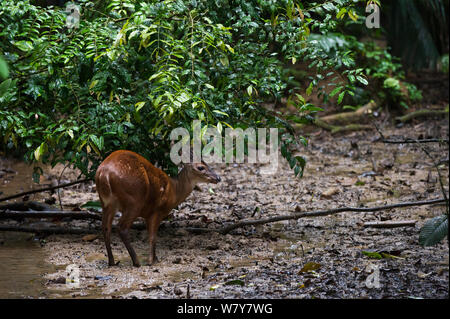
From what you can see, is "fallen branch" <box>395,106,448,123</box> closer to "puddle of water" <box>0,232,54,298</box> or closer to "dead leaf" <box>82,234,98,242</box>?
"dead leaf" <box>82,234,98,242</box>

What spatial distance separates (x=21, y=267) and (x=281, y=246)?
225cm

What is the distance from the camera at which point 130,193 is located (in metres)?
4.48

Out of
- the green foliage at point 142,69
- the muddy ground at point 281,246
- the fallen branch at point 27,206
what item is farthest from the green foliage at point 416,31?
the fallen branch at point 27,206

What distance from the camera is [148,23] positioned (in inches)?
177

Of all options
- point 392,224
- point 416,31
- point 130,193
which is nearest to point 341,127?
point 416,31

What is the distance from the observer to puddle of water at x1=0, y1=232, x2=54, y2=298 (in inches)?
156

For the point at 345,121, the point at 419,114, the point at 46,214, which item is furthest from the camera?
the point at 345,121

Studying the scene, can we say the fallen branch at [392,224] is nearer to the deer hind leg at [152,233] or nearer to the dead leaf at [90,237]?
the deer hind leg at [152,233]

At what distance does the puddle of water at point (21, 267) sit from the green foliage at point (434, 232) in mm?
2664

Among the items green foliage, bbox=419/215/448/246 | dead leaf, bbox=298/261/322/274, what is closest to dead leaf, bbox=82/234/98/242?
dead leaf, bbox=298/261/322/274

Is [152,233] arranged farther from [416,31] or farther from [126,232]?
[416,31]

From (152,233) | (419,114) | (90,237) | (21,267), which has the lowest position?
(21,267)
